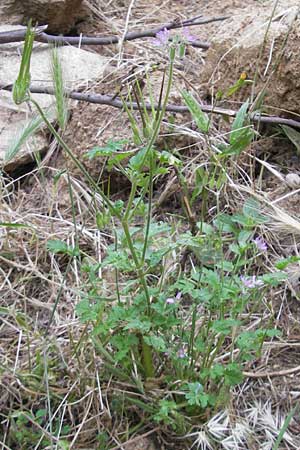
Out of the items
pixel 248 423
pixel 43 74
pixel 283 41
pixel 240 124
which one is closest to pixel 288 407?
pixel 248 423

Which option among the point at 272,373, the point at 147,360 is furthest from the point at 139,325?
the point at 272,373

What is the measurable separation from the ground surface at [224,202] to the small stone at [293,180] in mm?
11

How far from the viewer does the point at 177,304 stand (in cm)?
152

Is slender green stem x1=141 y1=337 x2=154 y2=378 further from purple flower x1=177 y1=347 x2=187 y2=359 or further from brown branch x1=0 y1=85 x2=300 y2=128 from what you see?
brown branch x1=0 y1=85 x2=300 y2=128

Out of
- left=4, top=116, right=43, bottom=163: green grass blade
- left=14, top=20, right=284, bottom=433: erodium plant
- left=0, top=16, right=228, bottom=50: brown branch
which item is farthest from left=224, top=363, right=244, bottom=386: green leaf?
left=0, top=16, right=228, bottom=50: brown branch

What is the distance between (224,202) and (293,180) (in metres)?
0.19

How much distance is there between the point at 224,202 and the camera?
2.00m

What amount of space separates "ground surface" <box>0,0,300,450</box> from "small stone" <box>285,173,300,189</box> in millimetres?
11

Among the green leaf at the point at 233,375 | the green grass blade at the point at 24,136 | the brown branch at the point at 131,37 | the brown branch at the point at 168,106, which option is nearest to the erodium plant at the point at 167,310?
the green leaf at the point at 233,375

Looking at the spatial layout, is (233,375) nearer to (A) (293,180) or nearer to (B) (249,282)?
(B) (249,282)

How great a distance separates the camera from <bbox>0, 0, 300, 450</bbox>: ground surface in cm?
165

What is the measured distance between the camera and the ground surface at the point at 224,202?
64.9 inches

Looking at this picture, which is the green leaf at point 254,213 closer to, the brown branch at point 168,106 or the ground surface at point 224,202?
the ground surface at point 224,202

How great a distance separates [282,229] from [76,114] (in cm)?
86
